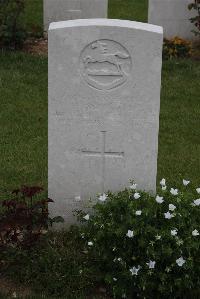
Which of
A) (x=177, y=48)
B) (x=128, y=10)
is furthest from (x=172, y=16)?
(x=128, y=10)

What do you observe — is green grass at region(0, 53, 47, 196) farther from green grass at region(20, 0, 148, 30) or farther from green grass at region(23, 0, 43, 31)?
green grass at region(20, 0, 148, 30)

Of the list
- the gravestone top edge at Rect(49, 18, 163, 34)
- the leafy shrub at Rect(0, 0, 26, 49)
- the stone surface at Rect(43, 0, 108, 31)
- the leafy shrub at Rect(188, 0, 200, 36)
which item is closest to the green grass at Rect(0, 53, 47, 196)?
the leafy shrub at Rect(0, 0, 26, 49)

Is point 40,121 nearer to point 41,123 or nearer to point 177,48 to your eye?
point 41,123

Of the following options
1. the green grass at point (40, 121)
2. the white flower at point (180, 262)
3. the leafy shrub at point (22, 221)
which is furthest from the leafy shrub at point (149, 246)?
the green grass at point (40, 121)

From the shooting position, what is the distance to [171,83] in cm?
949

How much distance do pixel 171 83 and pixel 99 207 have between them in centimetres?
503

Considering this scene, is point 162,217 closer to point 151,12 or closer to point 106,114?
point 106,114

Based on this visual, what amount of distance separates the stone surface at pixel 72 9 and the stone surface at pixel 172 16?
859 millimetres

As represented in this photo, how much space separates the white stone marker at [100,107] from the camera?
15.7 feet

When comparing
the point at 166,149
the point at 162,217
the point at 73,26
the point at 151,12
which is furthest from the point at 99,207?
the point at 151,12

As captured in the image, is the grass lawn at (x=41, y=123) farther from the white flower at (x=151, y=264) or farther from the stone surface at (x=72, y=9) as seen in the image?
the stone surface at (x=72, y=9)

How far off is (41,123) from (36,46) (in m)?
3.52

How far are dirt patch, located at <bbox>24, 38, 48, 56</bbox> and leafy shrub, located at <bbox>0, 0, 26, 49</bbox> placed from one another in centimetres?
21

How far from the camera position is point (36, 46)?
11180 millimetres
